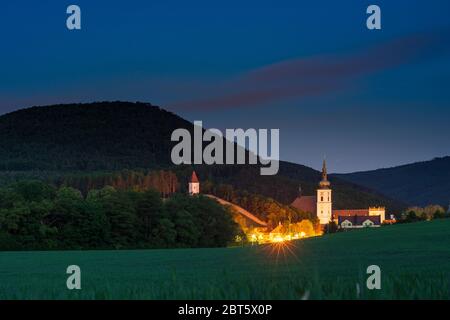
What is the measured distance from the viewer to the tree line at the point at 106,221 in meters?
87.3

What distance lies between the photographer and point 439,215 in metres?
85.7

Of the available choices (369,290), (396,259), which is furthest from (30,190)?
(369,290)

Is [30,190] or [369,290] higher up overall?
[30,190]

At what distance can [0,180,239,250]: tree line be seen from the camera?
87312 mm

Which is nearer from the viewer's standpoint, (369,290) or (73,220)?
(369,290)

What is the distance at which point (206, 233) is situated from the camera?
110m

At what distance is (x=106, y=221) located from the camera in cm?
9644
